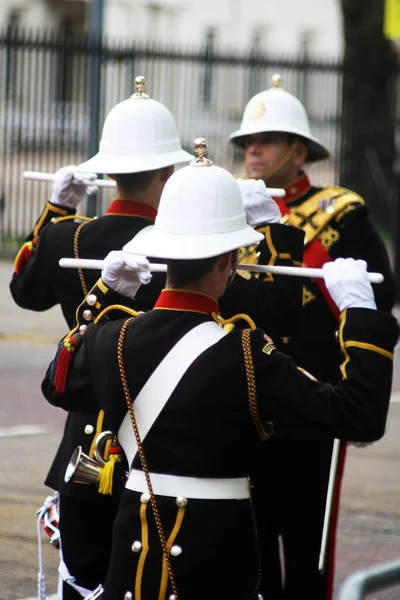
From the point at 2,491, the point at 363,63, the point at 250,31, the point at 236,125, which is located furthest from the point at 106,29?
the point at 2,491

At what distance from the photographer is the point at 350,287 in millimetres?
3166

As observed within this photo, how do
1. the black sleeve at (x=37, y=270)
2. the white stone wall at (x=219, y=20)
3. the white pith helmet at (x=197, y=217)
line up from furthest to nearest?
1. the white stone wall at (x=219, y=20)
2. the black sleeve at (x=37, y=270)
3. the white pith helmet at (x=197, y=217)

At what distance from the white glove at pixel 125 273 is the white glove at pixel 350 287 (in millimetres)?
502

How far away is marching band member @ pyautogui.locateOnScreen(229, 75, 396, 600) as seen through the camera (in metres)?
4.29

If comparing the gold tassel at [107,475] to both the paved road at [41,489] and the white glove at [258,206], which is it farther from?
the paved road at [41,489]

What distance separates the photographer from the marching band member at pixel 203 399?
9.73 ft

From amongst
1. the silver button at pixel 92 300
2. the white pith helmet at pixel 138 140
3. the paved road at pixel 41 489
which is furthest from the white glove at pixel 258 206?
the paved road at pixel 41 489

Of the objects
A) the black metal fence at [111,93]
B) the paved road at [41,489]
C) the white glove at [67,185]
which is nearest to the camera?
the white glove at [67,185]

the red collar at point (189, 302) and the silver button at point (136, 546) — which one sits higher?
the red collar at point (189, 302)

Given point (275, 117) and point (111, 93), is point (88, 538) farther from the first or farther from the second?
point (111, 93)

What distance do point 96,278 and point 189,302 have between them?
922 millimetres

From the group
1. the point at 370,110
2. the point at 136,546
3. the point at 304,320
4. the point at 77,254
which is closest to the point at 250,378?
the point at 136,546

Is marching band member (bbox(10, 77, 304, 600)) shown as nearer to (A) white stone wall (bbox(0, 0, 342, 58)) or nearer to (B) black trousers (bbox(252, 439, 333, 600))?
(B) black trousers (bbox(252, 439, 333, 600))

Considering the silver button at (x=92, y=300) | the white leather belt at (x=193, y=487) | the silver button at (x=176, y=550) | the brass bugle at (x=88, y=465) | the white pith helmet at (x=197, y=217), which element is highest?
the white pith helmet at (x=197, y=217)
